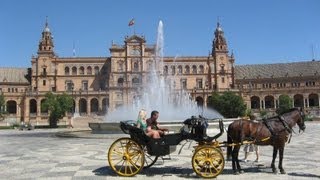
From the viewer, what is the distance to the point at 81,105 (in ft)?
343

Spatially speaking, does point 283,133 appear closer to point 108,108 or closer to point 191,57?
point 108,108

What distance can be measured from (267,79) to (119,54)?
130 feet

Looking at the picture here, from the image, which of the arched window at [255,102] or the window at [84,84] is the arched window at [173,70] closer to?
the arched window at [255,102]

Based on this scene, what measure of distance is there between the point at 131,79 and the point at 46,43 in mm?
23506

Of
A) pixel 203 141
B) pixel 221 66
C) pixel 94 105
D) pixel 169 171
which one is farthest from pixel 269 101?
pixel 203 141

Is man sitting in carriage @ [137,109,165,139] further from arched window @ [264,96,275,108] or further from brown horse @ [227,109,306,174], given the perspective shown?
arched window @ [264,96,275,108]

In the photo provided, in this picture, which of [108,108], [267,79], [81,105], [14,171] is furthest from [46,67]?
[14,171]

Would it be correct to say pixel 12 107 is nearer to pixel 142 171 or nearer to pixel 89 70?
pixel 89 70

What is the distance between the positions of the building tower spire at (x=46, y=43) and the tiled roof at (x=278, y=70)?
49064 millimetres

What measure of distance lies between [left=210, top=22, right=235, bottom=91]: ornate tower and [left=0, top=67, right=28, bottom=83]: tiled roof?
48189mm

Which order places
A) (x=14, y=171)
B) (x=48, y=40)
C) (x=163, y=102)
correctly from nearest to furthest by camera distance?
(x=14, y=171) → (x=163, y=102) → (x=48, y=40)

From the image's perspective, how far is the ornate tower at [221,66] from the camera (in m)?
106

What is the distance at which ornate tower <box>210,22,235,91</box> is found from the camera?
349ft

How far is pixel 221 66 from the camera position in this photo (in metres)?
107
